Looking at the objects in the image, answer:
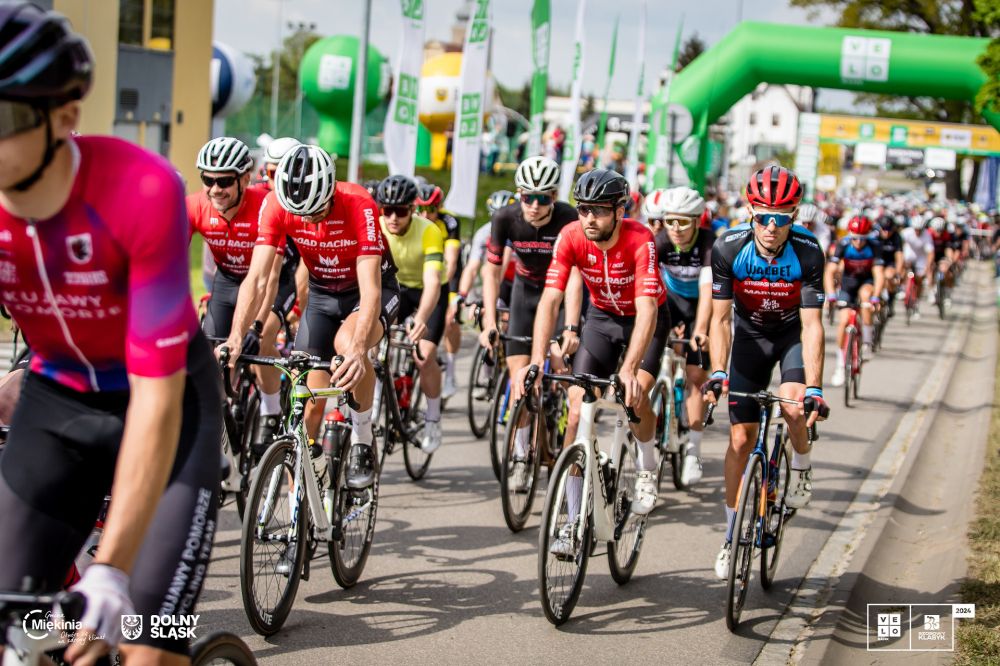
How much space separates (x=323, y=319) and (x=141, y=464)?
368 cm

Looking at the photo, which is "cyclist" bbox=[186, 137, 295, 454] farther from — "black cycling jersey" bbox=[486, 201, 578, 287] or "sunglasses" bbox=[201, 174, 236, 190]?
"black cycling jersey" bbox=[486, 201, 578, 287]

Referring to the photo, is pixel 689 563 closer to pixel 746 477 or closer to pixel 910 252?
pixel 746 477

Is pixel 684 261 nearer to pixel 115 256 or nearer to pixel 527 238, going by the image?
pixel 527 238

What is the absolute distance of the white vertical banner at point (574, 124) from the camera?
16469 millimetres

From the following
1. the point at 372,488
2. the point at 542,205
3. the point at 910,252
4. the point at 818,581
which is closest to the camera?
the point at 372,488

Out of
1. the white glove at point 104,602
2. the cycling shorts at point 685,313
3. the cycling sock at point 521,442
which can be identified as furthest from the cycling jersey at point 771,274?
the white glove at point 104,602

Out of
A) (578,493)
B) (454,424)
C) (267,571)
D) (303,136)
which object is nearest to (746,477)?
(578,493)

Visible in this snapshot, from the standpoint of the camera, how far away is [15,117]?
1950 millimetres

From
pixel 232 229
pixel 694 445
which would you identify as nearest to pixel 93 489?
pixel 232 229

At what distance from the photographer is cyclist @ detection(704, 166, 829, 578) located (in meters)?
5.44

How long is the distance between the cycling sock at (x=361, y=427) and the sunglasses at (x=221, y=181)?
176cm

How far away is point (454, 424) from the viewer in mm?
9648

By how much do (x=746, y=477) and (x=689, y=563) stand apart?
130cm

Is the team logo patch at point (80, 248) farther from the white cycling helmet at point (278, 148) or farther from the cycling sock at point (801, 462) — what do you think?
the white cycling helmet at point (278, 148)
